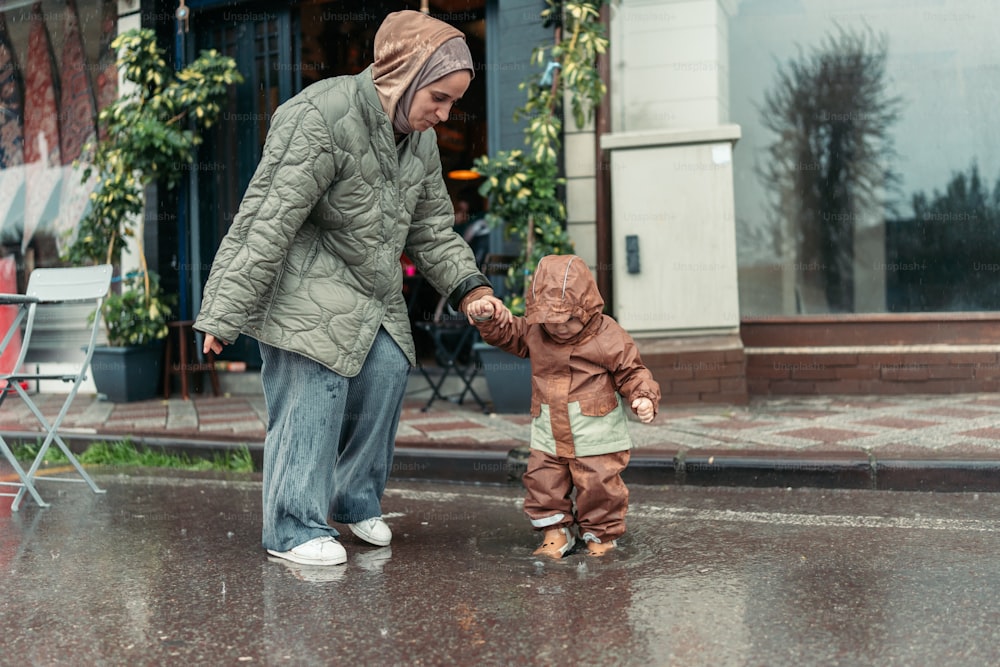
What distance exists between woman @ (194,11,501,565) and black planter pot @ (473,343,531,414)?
11.2 ft

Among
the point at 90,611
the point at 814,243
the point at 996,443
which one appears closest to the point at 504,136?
the point at 814,243

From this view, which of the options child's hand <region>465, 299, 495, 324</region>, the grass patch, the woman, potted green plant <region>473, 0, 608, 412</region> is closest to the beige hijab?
the woman

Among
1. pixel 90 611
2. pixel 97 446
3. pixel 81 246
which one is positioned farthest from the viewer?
pixel 81 246

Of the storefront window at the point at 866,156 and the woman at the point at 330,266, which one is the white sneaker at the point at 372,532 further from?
the storefront window at the point at 866,156

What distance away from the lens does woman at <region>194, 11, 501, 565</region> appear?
128 inches

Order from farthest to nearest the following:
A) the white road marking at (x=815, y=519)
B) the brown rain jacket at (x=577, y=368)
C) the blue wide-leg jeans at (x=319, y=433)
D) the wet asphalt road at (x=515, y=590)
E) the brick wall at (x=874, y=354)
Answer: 1. the brick wall at (x=874, y=354)
2. the white road marking at (x=815, y=519)
3. the brown rain jacket at (x=577, y=368)
4. the blue wide-leg jeans at (x=319, y=433)
5. the wet asphalt road at (x=515, y=590)

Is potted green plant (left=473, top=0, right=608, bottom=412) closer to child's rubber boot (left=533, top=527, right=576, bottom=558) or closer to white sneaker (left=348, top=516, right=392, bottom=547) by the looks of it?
white sneaker (left=348, top=516, right=392, bottom=547)

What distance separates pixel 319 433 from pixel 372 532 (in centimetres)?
52

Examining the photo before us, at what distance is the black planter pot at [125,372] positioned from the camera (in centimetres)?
857

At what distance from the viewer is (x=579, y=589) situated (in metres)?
3.14

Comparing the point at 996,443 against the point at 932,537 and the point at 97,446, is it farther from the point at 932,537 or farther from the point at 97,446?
the point at 97,446

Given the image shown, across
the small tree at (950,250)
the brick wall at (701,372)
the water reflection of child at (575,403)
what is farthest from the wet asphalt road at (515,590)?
the small tree at (950,250)

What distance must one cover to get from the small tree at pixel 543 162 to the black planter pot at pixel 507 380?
1.20 ft

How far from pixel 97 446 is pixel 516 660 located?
14.8ft
